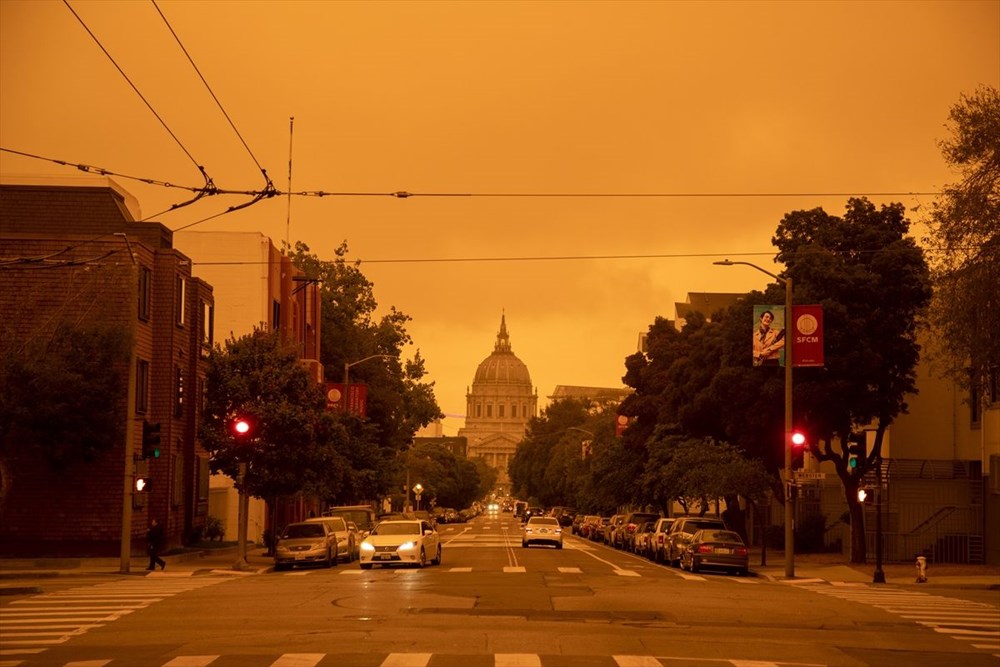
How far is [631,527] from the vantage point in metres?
59.8

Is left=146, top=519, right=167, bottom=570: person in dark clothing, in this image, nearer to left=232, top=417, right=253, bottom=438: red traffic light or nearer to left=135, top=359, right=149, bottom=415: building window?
left=232, top=417, right=253, bottom=438: red traffic light

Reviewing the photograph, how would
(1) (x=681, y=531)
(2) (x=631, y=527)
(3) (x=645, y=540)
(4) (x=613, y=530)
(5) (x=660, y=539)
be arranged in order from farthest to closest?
(4) (x=613, y=530), (2) (x=631, y=527), (3) (x=645, y=540), (5) (x=660, y=539), (1) (x=681, y=531)

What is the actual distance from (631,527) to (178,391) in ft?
70.2

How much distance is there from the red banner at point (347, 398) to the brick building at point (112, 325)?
961 cm

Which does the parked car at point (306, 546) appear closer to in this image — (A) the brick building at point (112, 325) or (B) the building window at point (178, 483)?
(A) the brick building at point (112, 325)

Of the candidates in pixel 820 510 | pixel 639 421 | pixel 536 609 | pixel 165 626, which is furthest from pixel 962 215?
pixel 639 421

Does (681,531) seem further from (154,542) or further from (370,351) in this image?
(370,351)

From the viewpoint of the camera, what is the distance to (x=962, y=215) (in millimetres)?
30188

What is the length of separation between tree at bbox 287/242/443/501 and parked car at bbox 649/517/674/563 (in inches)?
1041

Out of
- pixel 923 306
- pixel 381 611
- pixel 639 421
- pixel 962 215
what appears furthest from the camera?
pixel 639 421

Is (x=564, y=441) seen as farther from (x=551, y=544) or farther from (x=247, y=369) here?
(x=247, y=369)

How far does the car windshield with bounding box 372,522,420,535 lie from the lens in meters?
38.8

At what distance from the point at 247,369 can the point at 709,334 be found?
20.2 meters

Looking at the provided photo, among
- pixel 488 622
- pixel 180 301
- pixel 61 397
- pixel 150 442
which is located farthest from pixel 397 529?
pixel 488 622
